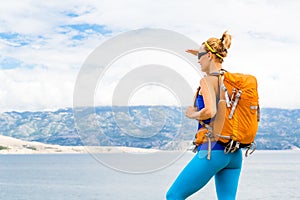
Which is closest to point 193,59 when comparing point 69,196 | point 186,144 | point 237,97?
point 237,97

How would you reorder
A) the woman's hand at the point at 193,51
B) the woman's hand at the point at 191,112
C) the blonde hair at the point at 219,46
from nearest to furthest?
the woman's hand at the point at 191,112, the blonde hair at the point at 219,46, the woman's hand at the point at 193,51

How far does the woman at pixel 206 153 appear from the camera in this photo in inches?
188

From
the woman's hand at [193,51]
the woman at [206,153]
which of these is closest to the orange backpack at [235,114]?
the woman at [206,153]

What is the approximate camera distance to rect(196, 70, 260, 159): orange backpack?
4.80 metres

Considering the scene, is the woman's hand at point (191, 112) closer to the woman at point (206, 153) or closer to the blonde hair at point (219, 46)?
the woman at point (206, 153)

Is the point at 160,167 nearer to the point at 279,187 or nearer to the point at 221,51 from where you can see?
the point at 221,51

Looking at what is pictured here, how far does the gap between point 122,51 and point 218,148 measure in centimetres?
165

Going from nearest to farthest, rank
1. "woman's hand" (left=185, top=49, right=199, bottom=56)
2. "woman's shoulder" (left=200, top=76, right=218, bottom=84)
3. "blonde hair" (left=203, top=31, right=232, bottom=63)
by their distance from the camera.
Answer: "woman's shoulder" (left=200, top=76, right=218, bottom=84) → "blonde hair" (left=203, top=31, right=232, bottom=63) → "woman's hand" (left=185, top=49, right=199, bottom=56)

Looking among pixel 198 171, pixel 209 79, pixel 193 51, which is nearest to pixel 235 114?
pixel 209 79

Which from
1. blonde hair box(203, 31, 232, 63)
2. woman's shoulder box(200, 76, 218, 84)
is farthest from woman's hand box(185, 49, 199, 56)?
woman's shoulder box(200, 76, 218, 84)

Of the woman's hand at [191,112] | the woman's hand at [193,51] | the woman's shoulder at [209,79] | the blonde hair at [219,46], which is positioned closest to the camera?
the woman's hand at [191,112]

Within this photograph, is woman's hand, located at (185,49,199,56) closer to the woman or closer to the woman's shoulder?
the woman

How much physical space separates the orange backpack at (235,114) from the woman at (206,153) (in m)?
0.08

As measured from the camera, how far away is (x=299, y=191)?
100 m
